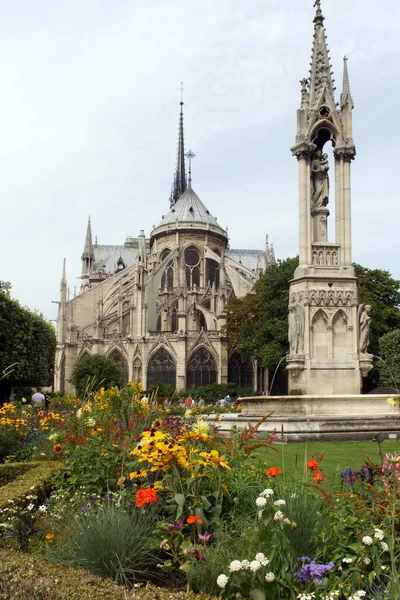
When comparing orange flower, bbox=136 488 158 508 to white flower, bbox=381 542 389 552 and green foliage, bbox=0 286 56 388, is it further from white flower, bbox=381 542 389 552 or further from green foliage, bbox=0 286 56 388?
green foliage, bbox=0 286 56 388

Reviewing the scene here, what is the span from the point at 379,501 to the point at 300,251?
10228 mm

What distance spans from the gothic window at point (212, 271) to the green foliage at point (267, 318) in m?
24.9

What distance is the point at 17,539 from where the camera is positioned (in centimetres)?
487

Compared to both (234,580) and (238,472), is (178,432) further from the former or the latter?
(234,580)

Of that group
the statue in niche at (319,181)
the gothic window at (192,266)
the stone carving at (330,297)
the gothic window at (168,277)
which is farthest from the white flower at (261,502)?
the gothic window at (192,266)

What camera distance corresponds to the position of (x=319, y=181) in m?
14.3

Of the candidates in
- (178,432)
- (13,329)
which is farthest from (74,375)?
(178,432)

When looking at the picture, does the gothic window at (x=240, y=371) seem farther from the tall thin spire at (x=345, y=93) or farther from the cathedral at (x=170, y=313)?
the tall thin spire at (x=345, y=93)

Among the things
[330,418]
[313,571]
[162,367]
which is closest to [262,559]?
[313,571]

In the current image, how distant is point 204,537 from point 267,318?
117ft

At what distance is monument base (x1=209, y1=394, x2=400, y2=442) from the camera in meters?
11.4

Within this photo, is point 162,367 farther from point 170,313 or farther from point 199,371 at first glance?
point 170,313

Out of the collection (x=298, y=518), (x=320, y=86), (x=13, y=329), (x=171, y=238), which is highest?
(x=171, y=238)

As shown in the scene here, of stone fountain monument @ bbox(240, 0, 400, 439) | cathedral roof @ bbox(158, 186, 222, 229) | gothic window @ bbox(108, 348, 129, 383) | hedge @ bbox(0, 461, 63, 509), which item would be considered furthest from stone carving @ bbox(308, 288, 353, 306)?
cathedral roof @ bbox(158, 186, 222, 229)
